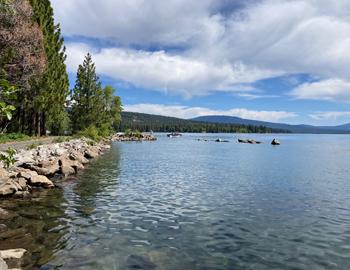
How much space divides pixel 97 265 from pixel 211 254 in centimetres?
383

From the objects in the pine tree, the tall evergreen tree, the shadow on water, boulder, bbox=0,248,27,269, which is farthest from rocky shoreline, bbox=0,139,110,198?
the pine tree

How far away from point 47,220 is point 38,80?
37221mm

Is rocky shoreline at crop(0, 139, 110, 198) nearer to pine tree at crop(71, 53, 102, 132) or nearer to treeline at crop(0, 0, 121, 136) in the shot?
treeline at crop(0, 0, 121, 136)

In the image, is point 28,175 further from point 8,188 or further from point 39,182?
point 8,188

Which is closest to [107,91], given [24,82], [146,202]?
[24,82]

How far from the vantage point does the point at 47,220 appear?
15336 millimetres

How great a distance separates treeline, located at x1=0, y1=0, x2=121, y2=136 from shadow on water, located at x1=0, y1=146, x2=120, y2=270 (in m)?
4.17

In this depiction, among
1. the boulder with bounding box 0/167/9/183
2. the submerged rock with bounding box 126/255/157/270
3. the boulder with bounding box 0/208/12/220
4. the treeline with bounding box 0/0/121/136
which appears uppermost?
the treeline with bounding box 0/0/121/136

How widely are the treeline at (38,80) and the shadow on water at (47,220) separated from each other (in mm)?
4172

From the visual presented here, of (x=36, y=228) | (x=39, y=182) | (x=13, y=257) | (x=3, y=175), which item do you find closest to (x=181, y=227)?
(x=36, y=228)

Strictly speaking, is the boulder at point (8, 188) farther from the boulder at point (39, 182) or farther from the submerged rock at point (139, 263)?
the submerged rock at point (139, 263)

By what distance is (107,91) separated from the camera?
104562mm

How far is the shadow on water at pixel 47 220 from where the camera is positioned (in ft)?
38.1

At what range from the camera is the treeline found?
A: 29.2 metres
